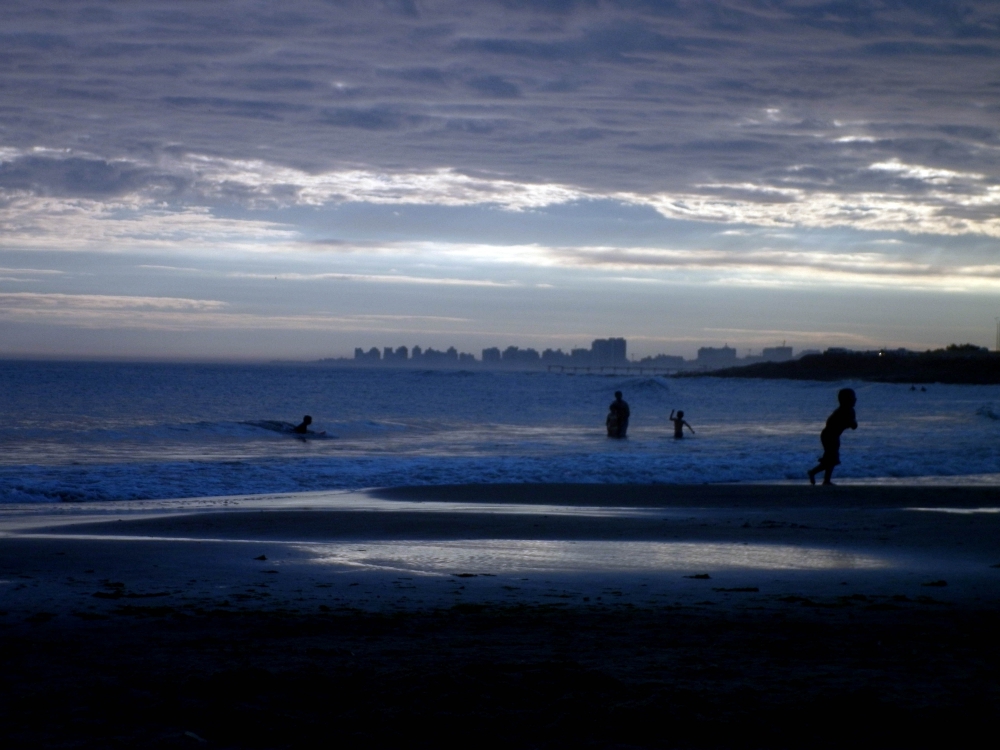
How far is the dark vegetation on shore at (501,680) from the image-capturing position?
11.9 feet

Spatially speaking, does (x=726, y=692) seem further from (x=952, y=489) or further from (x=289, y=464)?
(x=289, y=464)

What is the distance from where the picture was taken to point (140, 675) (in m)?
4.30

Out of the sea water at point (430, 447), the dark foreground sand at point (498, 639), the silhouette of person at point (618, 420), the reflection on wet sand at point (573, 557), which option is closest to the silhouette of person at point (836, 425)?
the sea water at point (430, 447)

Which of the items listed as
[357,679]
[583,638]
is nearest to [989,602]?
[583,638]

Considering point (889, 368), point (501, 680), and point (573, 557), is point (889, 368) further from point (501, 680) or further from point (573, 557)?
point (501, 680)

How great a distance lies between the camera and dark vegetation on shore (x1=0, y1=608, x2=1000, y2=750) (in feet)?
11.9

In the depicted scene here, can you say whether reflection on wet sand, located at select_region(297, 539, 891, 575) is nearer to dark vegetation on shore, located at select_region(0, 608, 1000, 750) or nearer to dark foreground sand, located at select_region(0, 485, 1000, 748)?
dark foreground sand, located at select_region(0, 485, 1000, 748)

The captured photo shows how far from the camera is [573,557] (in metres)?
8.59

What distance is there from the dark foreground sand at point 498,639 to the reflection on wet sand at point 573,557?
5 cm

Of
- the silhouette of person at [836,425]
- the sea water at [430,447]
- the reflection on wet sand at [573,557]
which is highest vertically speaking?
the silhouette of person at [836,425]

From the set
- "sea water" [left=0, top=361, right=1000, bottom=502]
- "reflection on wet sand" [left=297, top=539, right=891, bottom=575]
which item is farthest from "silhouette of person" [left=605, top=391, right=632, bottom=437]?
"reflection on wet sand" [left=297, top=539, right=891, bottom=575]

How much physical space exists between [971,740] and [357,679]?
254 cm

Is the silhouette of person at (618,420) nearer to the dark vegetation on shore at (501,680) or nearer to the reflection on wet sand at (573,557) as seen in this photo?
the reflection on wet sand at (573,557)

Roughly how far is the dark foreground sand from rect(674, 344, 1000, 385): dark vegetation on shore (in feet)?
306
